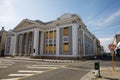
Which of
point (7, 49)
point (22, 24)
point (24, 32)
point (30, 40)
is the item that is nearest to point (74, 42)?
point (30, 40)

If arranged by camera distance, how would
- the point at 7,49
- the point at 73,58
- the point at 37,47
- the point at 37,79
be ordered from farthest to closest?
the point at 7,49, the point at 37,47, the point at 73,58, the point at 37,79

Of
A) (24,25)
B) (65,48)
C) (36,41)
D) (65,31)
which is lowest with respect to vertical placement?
(65,48)

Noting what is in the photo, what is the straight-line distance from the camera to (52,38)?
3706 cm

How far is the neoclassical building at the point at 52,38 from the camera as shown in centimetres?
3188

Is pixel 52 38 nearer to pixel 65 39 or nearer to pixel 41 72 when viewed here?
pixel 65 39

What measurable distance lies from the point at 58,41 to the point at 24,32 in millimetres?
15033

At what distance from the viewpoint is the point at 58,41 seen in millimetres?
34375

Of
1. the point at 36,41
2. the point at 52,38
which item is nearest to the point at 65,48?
the point at 52,38

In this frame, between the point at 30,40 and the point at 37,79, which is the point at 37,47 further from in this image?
the point at 37,79

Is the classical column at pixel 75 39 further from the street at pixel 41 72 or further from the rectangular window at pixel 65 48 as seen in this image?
the street at pixel 41 72

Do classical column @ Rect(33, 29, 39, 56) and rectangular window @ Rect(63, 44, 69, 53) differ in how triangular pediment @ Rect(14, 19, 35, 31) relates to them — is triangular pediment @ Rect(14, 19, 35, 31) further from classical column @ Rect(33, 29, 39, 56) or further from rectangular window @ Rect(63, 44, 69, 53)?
rectangular window @ Rect(63, 44, 69, 53)

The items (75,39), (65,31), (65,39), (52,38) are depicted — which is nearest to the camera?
(75,39)

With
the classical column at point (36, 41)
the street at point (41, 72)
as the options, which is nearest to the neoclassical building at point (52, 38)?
the classical column at point (36, 41)

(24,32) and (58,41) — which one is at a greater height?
(24,32)
